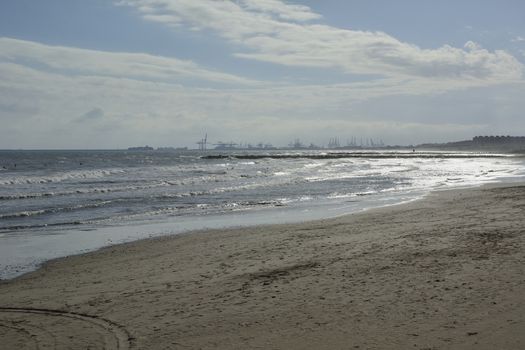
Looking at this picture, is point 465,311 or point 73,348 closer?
point 73,348

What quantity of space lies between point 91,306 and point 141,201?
17.4 m

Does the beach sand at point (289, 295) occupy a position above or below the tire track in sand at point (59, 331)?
above

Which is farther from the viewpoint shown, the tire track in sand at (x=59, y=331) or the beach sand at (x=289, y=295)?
the tire track in sand at (x=59, y=331)

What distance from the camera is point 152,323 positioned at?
6402 mm

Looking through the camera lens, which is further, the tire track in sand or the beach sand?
the tire track in sand

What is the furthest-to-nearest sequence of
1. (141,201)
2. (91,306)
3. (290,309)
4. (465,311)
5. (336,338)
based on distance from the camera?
(141,201), (91,306), (290,309), (465,311), (336,338)

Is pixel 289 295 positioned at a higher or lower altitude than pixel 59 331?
higher

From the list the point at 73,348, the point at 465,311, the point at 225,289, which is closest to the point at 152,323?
the point at 73,348

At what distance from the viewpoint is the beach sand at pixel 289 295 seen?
227 inches

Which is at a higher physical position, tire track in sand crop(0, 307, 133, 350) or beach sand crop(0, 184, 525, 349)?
beach sand crop(0, 184, 525, 349)

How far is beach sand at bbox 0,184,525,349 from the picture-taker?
577cm

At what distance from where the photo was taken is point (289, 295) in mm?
7250

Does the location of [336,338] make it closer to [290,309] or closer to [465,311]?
[290,309]

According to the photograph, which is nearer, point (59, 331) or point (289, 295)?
point (59, 331)
